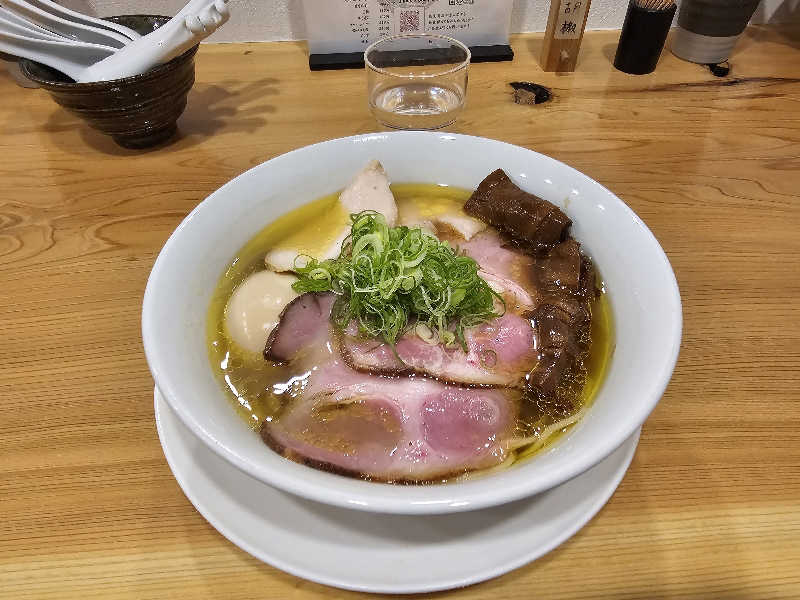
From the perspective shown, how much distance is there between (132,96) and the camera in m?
2.07

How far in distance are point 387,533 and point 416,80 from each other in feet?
6.14

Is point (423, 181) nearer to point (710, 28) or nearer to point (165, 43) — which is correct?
point (165, 43)

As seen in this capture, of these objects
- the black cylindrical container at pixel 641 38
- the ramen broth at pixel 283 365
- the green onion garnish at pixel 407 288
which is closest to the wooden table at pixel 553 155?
the black cylindrical container at pixel 641 38

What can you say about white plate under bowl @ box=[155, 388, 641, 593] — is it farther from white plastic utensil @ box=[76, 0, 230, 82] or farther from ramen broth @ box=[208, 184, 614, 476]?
white plastic utensil @ box=[76, 0, 230, 82]

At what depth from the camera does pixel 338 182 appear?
179 centimetres

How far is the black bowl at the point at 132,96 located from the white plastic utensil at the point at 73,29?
0.11 metres

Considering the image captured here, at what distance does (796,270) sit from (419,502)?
1584mm

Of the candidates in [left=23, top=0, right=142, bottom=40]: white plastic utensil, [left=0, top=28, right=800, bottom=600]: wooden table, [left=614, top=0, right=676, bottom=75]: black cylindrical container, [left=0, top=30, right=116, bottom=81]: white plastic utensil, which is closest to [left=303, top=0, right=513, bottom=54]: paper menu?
[left=0, top=28, right=800, bottom=600]: wooden table

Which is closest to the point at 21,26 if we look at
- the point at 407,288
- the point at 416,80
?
the point at 416,80

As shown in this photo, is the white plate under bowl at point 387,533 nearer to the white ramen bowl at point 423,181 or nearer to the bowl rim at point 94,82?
the white ramen bowl at point 423,181

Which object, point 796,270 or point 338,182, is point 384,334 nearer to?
point 338,182

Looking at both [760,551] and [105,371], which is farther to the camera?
[105,371]

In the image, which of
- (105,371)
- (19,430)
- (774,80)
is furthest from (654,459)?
(774,80)

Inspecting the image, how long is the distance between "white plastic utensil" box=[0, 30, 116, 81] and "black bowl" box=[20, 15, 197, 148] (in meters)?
0.03
